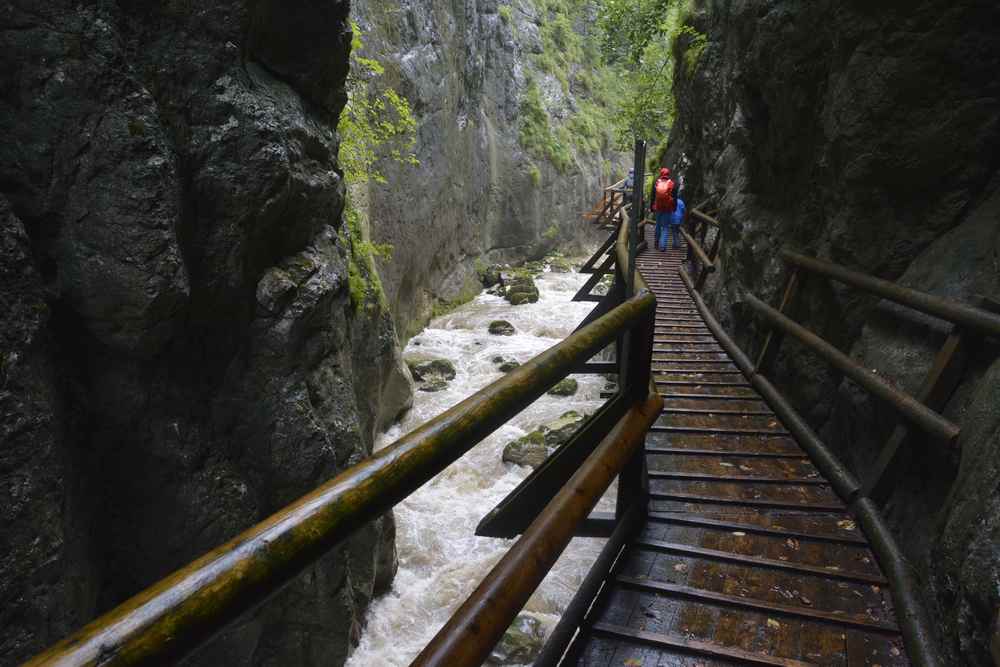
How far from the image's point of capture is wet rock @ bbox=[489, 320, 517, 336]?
56.5 feet

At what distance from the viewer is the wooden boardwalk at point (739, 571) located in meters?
2.41

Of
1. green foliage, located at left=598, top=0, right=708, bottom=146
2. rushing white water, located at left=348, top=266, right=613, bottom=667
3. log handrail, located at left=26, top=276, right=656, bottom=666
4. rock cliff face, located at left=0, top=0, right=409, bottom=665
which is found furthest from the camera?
green foliage, located at left=598, top=0, right=708, bottom=146

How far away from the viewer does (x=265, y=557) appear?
0.98 metres

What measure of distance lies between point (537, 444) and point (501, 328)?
7.41 meters

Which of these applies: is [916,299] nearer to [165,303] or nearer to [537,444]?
[165,303]

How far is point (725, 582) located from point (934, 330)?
2110 millimetres

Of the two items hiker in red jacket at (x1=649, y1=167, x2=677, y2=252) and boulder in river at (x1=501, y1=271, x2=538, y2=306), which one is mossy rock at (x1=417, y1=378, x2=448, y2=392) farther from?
boulder in river at (x1=501, y1=271, x2=538, y2=306)

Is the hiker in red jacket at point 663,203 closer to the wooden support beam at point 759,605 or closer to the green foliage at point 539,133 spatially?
the wooden support beam at point 759,605

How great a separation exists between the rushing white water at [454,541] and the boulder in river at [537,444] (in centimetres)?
21

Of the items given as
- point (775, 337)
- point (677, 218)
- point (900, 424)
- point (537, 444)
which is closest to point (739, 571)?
point (900, 424)

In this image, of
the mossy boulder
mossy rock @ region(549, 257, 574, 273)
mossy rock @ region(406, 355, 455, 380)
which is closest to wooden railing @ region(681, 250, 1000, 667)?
the mossy boulder

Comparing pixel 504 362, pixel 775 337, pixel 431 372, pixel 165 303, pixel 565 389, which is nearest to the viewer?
pixel 165 303

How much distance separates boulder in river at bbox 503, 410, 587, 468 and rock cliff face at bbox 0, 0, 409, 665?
182 inches

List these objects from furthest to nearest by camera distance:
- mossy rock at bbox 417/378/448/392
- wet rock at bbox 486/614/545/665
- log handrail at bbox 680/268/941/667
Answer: mossy rock at bbox 417/378/448/392
wet rock at bbox 486/614/545/665
log handrail at bbox 680/268/941/667
